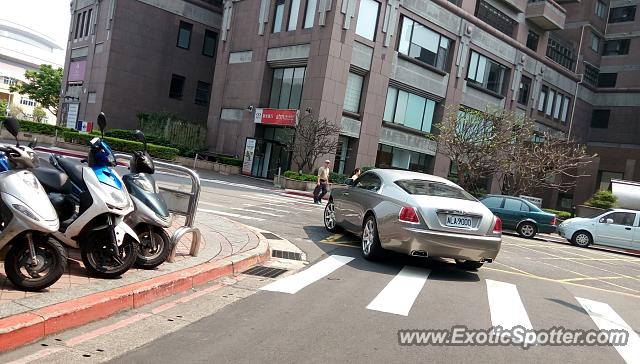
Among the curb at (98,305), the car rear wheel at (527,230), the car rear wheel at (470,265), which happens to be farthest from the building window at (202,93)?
the curb at (98,305)

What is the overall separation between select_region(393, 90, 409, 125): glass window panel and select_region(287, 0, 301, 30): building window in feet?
25.9

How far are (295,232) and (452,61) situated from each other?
27471 mm

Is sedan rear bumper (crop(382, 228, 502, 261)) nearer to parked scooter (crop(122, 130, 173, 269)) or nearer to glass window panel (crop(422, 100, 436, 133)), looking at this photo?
parked scooter (crop(122, 130, 173, 269))

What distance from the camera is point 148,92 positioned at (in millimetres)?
40000

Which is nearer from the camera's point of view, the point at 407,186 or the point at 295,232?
the point at 407,186

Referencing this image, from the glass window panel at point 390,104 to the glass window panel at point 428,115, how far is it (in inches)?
127

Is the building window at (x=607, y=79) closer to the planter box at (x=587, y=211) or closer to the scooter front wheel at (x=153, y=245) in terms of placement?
the planter box at (x=587, y=211)

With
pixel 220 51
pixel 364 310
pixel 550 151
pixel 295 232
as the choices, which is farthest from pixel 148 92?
pixel 364 310

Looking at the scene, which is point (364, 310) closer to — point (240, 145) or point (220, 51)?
point (240, 145)

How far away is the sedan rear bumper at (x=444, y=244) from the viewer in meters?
7.87

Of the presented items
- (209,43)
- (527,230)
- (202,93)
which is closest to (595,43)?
(209,43)

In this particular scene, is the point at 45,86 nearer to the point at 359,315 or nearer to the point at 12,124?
the point at 12,124

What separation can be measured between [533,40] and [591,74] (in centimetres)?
1229

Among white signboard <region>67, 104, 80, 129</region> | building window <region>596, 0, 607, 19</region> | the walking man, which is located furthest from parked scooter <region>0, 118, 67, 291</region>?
building window <region>596, 0, 607, 19</region>
